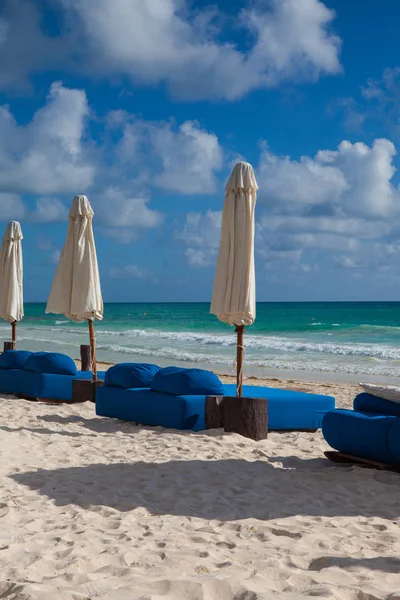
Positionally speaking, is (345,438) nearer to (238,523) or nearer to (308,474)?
(308,474)

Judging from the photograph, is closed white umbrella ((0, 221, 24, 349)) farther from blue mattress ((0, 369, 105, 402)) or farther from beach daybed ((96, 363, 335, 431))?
beach daybed ((96, 363, 335, 431))

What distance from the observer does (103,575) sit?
292 cm

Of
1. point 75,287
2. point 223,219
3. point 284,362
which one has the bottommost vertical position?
point 284,362

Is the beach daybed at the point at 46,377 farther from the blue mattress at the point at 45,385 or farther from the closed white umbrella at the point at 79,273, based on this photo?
the closed white umbrella at the point at 79,273

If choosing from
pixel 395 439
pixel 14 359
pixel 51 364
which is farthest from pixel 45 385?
pixel 395 439

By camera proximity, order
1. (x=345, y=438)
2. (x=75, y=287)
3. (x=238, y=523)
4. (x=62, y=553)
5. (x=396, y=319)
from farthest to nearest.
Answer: (x=396, y=319), (x=75, y=287), (x=345, y=438), (x=238, y=523), (x=62, y=553)

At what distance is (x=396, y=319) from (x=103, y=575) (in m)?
50.6

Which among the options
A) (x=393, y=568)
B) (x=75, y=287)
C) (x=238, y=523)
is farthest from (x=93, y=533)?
(x=75, y=287)

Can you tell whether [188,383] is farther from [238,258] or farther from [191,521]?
[191,521]

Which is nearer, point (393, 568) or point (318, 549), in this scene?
point (393, 568)

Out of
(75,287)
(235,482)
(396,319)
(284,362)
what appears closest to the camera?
(235,482)

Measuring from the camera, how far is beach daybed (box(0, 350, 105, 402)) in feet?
28.9

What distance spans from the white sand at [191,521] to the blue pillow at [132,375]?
44.4 inches

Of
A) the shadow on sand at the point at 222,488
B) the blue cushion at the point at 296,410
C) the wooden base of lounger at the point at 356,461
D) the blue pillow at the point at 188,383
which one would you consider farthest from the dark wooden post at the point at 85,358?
the wooden base of lounger at the point at 356,461
